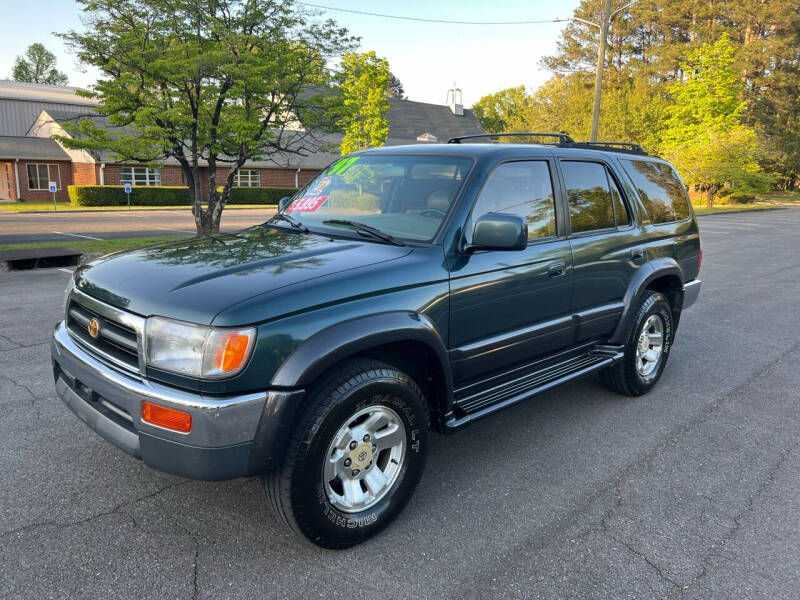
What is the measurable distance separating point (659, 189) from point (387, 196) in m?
2.70

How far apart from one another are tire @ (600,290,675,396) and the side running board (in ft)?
0.71

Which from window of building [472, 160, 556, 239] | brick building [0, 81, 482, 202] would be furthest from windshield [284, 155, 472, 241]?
brick building [0, 81, 482, 202]

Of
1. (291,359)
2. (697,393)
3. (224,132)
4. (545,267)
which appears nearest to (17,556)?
(291,359)

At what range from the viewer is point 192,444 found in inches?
94.0

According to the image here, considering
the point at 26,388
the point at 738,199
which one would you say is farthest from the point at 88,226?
the point at 738,199

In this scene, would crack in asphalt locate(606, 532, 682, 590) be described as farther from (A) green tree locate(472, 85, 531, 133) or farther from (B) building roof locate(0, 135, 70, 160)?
(A) green tree locate(472, 85, 531, 133)

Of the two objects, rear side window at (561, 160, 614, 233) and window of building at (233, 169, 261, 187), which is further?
window of building at (233, 169, 261, 187)

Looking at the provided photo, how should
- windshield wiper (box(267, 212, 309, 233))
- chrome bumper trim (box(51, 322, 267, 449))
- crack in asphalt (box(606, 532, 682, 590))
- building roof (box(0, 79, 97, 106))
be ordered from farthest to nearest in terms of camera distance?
building roof (box(0, 79, 97, 106))
windshield wiper (box(267, 212, 309, 233))
crack in asphalt (box(606, 532, 682, 590))
chrome bumper trim (box(51, 322, 267, 449))

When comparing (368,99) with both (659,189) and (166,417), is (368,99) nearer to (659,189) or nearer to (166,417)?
(659,189)

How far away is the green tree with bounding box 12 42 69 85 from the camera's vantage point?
269ft

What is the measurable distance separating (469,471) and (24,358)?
163 inches

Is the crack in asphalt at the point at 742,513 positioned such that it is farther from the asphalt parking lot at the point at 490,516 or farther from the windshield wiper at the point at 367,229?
the windshield wiper at the point at 367,229

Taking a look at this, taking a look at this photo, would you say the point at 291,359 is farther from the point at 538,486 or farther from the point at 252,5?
the point at 252,5

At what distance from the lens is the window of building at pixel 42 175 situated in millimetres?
34375
